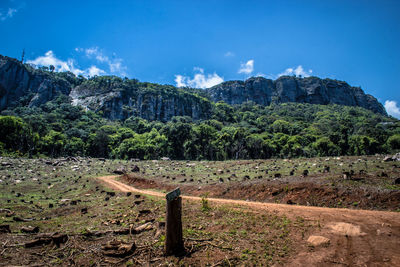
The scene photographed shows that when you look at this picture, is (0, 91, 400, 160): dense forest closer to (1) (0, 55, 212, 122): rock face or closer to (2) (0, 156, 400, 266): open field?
(1) (0, 55, 212, 122): rock face

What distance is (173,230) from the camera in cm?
593

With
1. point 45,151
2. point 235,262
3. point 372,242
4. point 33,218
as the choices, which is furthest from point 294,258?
point 45,151

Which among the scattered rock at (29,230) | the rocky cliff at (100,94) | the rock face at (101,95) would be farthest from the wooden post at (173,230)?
the rocky cliff at (100,94)

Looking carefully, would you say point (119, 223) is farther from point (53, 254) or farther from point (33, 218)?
point (33, 218)

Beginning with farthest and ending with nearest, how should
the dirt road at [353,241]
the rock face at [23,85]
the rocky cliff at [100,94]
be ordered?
the rocky cliff at [100,94] < the rock face at [23,85] < the dirt road at [353,241]

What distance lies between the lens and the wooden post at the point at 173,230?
5.93 metres

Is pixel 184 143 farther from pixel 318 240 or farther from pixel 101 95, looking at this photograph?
pixel 101 95

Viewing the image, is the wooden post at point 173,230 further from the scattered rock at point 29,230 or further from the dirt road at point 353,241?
the scattered rock at point 29,230

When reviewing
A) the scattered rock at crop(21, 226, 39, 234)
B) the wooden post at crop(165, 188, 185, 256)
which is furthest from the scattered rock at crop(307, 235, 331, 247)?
the scattered rock at crop(21, 226, 39, 234)

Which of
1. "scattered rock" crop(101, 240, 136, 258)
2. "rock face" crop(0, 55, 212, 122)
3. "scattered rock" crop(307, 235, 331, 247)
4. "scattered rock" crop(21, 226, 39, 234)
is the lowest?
"scattered rock" crop(21, 226, 39, 234)

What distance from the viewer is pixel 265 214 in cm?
971

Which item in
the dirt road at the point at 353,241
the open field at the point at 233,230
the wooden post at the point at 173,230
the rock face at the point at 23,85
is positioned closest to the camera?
the dirt road at the point at 353,241

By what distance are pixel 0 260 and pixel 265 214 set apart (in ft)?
32.4

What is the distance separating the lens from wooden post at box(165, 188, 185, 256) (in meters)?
5.93
